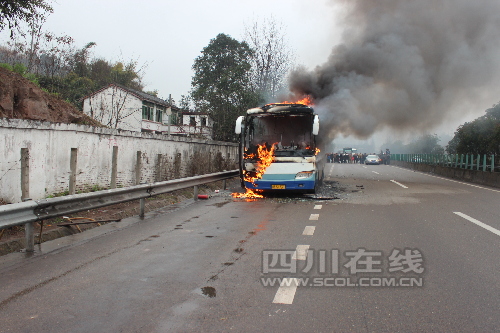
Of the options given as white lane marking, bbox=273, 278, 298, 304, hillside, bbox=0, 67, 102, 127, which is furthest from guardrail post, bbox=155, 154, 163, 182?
white lane marking, bbox=273, 278, 298, 304

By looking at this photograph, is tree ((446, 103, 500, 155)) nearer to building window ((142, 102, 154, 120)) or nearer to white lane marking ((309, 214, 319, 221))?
building window ((142, 102, 154, 120))

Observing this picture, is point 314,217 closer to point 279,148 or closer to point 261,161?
point 261,161

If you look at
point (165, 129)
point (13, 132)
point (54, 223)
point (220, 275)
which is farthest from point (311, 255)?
point (165, 129)

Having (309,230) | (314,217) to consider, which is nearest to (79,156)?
(314,217)

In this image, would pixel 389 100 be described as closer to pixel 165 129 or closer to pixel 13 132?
pixel 13 132

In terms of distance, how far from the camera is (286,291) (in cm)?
455

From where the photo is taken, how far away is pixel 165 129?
170 feet

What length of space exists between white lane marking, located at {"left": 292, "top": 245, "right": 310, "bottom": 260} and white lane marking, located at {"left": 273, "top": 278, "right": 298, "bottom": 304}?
1026 millimetres

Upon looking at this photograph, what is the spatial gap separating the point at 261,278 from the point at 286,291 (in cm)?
53

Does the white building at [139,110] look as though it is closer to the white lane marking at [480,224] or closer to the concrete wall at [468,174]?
the concrete wall at [468,174]

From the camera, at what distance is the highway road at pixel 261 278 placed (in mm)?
3762

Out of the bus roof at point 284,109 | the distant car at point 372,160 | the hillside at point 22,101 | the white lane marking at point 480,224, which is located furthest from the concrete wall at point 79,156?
the distant car at point 372,160

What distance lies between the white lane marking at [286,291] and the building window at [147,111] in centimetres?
4442

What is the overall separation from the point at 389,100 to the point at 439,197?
13454mm
